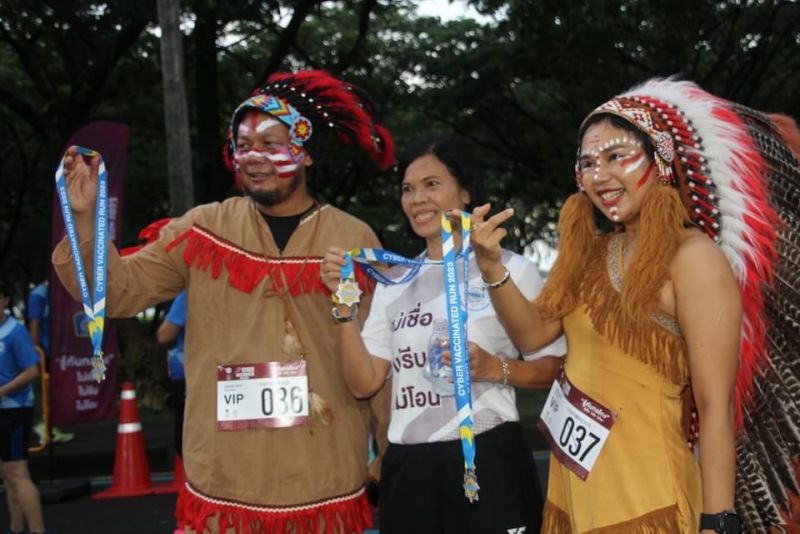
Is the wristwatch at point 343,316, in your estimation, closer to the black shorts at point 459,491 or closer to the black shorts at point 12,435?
the black shorts at point 459,491

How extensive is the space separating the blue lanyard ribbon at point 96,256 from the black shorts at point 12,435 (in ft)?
11.6

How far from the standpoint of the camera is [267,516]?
3.45m

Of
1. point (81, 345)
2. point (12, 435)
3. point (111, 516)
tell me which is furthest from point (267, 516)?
point (81, 345)

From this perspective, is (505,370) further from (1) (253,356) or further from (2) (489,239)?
(1) (253,356)

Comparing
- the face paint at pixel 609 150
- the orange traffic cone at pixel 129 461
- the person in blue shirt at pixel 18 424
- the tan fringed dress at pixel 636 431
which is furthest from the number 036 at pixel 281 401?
the orange traffic cone at pixel 129 461

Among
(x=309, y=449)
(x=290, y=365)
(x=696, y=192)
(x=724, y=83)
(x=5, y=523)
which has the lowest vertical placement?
(x=5, y=523)

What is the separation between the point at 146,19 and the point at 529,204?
13.5 m

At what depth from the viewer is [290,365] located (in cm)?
352

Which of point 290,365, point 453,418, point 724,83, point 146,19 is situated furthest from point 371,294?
point 724,83

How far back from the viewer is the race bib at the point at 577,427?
275 centimetres

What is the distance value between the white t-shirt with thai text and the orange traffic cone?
560cm

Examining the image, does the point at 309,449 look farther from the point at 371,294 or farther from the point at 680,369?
the point at 680,369

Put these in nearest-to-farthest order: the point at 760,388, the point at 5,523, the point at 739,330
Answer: the point at 739,330
the point at 760,388
the point at 5,523

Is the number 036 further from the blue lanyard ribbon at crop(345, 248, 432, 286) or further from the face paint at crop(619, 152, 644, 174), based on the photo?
the face paint at crop(619, 152, 644, 174)
